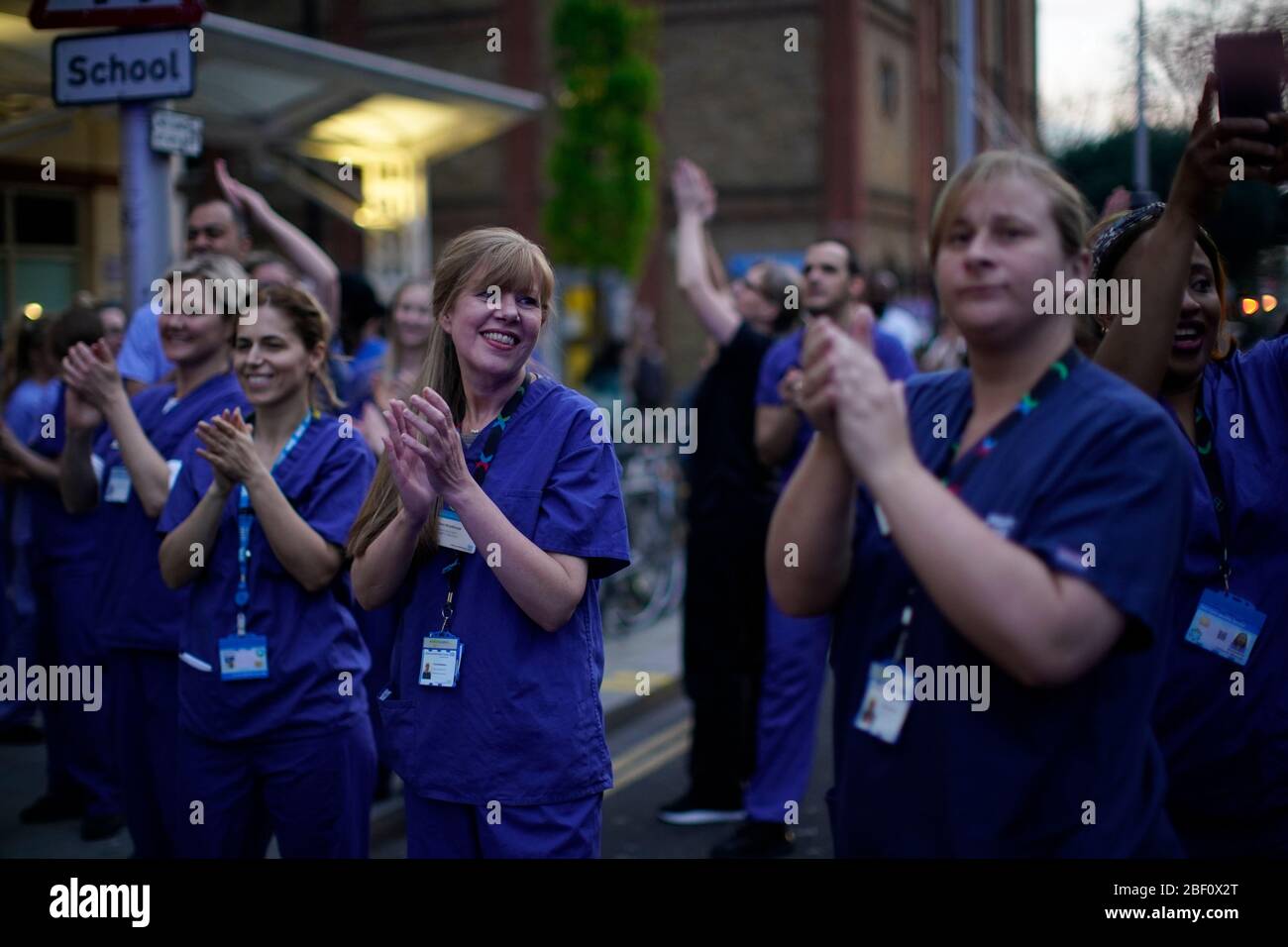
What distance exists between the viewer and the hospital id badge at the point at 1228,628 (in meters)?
2.80

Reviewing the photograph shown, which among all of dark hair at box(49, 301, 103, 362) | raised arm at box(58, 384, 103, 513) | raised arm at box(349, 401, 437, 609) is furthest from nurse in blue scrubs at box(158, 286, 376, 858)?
dark hair at box(49, 301, 103, 362)

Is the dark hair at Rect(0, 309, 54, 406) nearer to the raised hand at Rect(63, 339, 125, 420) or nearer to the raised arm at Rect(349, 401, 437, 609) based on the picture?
the raised hand at Rect(63, 339, 125, 420)

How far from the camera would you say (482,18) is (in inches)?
1156

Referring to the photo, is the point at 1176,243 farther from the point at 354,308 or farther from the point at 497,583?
the point at 354,308

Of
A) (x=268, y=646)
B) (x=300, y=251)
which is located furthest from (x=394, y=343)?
(x=268, y=646)

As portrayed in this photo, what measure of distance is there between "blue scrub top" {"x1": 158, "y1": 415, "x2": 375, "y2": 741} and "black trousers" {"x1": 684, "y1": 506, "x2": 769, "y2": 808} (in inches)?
100

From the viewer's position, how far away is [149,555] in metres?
4.39

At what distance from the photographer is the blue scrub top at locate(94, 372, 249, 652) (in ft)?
14.0

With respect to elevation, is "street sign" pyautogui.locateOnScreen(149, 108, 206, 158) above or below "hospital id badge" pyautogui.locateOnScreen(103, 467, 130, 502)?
above

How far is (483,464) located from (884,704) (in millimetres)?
1248

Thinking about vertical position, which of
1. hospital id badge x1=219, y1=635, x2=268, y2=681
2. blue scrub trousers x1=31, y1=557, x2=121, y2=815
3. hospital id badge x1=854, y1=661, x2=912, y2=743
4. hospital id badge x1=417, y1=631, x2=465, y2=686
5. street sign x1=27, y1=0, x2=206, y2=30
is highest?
street sign x1=27, y1=0, x2=206, y2=30

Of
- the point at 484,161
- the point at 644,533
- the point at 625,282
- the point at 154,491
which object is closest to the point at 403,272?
the point at 625,282

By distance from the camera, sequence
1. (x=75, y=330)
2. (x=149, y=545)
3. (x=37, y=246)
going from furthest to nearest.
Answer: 1. (x=37, y=246)
2. (x=75, y=330)
3. (x=149, y=545)

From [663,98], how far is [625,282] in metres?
4.23
